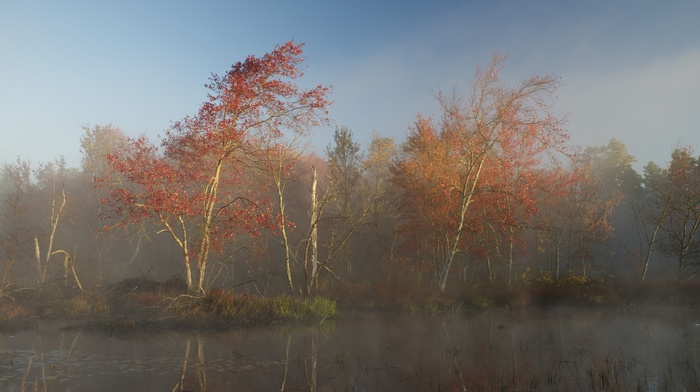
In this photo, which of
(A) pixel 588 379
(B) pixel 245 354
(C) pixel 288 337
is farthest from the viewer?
(C) pixel 288 337

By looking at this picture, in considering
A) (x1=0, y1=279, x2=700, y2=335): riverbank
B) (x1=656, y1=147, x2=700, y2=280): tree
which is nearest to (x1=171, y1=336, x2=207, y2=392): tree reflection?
(x1=0, y1=279, x2=700, y2=335): riverbank

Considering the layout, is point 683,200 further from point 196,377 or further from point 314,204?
point 196,377

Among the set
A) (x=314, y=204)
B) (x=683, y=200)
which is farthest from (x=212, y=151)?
(x=683, y=200)

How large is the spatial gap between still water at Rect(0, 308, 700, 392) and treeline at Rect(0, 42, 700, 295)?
17.3 ft

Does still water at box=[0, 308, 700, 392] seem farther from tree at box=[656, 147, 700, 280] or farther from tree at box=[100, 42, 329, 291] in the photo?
tree at box=[656, 147, 700, 280]

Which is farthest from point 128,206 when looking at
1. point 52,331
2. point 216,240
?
point 52,331

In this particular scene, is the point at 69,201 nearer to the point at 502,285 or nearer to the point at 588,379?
the point at 502,285

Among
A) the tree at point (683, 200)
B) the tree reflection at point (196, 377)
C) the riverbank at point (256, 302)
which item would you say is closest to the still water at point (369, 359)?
the tree reflection at point (196, 377)

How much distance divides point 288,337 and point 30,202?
37127mm

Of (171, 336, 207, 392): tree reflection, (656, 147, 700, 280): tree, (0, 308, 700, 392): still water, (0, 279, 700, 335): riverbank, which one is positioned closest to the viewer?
(171, 336, 207, 392): tree reflection

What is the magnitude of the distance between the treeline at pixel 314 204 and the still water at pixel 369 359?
5264 millimetres

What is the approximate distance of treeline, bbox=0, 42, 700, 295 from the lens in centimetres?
1948

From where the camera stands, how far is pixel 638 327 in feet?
57.8

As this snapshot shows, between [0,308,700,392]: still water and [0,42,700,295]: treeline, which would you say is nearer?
[0,308,700,392]: still water
